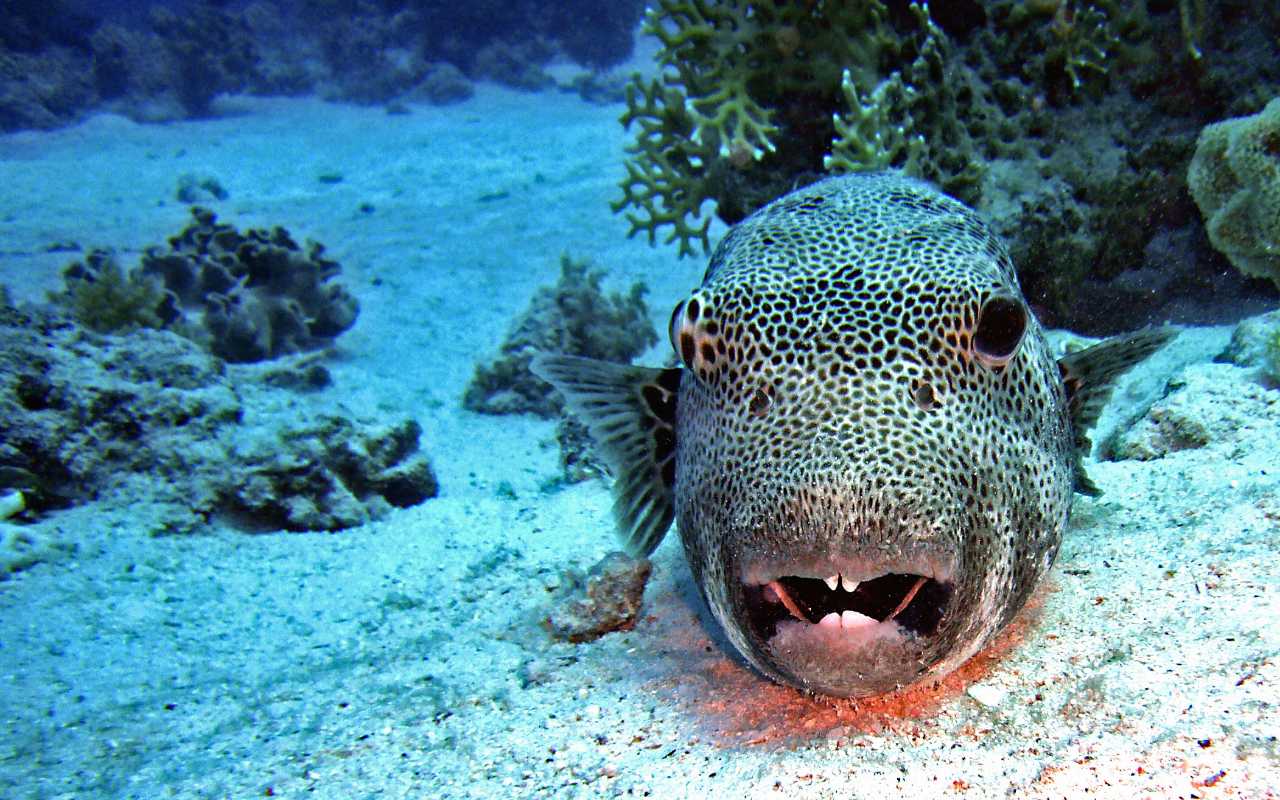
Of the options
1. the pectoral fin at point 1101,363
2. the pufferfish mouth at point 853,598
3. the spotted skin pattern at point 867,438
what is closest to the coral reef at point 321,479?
the spotted skin pattern at point 867,438

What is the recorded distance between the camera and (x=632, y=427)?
298cm

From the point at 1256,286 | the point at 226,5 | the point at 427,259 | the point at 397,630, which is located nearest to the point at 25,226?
the point at 427,259

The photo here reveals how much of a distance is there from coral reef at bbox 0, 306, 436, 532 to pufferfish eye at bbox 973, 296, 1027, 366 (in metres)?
4.30

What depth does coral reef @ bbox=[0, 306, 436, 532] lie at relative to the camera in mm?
4660

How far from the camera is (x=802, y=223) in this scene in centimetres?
268

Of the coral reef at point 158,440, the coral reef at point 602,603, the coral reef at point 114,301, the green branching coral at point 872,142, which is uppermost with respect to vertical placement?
the green branching coral at point 872,142

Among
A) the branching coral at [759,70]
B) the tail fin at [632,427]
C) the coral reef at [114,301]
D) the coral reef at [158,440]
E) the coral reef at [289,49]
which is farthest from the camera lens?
the coral reef at [289,49]

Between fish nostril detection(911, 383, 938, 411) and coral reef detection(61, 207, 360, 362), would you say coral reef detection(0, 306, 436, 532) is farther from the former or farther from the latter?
fish nostril detection(911, 383, 938, 411)

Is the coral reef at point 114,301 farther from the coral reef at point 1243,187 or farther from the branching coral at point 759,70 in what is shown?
the coral reef at point 1243,187

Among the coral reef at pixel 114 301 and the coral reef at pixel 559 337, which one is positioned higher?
the coral reef at pixel 559 337

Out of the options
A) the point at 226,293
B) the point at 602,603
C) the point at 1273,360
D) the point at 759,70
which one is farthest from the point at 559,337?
the point at 1273,360

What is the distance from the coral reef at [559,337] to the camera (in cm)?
821

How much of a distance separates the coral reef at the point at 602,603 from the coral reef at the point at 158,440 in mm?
2542

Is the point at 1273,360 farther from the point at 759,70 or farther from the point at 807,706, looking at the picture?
the point at 759,70
